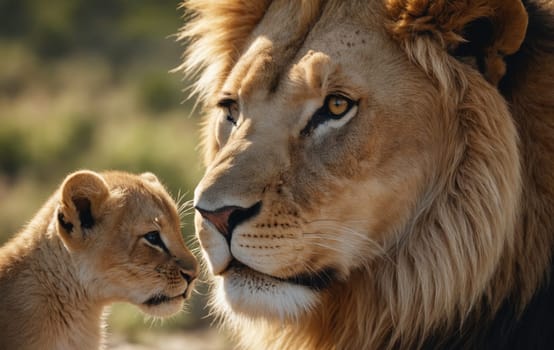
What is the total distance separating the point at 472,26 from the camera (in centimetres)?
326

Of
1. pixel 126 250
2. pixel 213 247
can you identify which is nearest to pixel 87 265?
pixel 126 250

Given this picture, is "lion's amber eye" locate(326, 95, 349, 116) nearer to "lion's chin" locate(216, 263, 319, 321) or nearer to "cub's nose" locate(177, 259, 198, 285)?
"lion's chin" locate(216, 263, 319, 321)

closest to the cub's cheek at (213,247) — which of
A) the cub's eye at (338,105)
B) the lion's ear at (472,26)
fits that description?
the cub's eye at (338,105)

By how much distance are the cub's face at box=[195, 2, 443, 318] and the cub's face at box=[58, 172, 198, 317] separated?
1.65 feet

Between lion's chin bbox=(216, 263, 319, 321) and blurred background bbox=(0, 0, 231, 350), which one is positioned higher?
lion's chin bbox=(216, 263, 319, 321)

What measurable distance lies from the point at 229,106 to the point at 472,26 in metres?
0.99

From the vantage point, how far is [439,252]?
3.32 meters

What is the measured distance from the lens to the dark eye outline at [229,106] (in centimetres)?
365

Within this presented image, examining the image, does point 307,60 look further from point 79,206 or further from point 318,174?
point 79,206

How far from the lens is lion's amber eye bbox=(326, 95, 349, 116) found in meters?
3.28

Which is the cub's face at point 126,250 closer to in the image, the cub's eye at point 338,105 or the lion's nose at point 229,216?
the lion's nose at point 229,216

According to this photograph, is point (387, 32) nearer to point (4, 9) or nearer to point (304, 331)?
point (304, 331)

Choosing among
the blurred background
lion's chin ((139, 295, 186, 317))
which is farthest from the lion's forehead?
the blurred background

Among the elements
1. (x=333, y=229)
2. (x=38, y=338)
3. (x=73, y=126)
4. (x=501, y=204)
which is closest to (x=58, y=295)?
(x=38, y=338)
